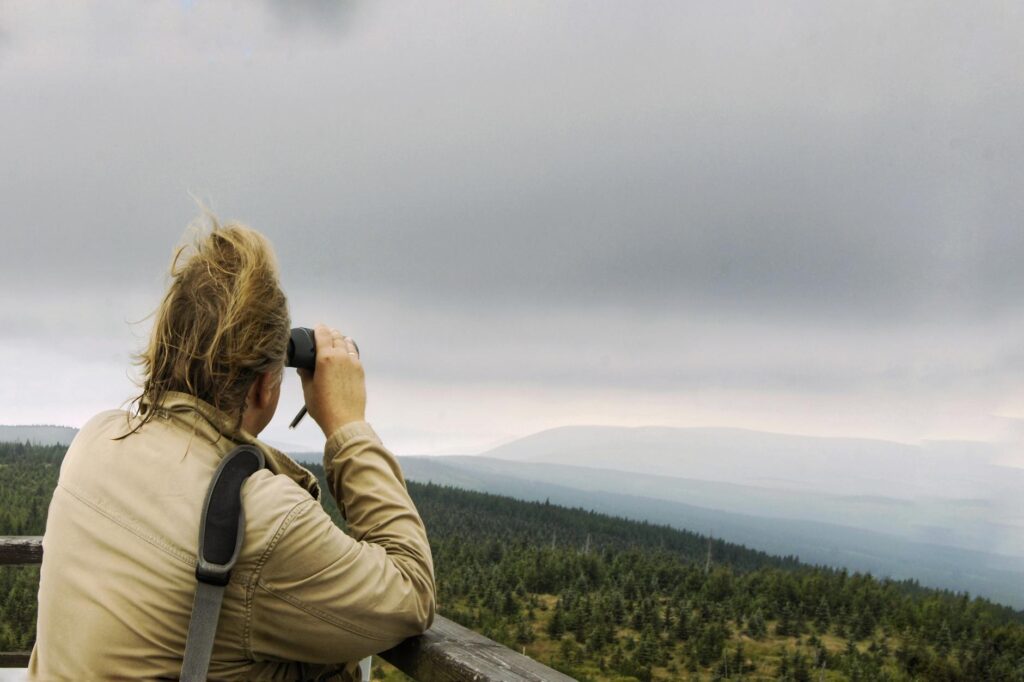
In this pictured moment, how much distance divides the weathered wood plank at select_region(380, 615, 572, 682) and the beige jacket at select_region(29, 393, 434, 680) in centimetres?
25

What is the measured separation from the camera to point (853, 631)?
21.0 m

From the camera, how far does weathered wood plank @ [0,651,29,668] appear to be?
375 centimetres

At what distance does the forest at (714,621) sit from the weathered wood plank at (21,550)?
8.51m

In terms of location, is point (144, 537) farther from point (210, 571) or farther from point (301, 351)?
point (301, 351)

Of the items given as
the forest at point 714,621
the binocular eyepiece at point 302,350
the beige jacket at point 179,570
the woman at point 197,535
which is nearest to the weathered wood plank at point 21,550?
the beige jacket at point 179,570

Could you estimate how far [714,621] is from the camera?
22578 mm

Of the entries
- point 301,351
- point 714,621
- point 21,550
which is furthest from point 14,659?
point 714,621

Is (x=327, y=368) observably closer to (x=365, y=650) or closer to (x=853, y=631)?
(x=365, y=650)

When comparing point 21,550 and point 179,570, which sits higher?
point 179,570

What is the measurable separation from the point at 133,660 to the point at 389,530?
630mm

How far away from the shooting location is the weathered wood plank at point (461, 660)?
2.02 m

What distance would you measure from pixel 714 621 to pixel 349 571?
22.9m

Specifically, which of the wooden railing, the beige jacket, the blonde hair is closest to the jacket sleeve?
the beige jacket

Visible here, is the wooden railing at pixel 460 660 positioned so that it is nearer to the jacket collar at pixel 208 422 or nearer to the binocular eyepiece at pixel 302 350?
the jacket collar at pixel 208 422
